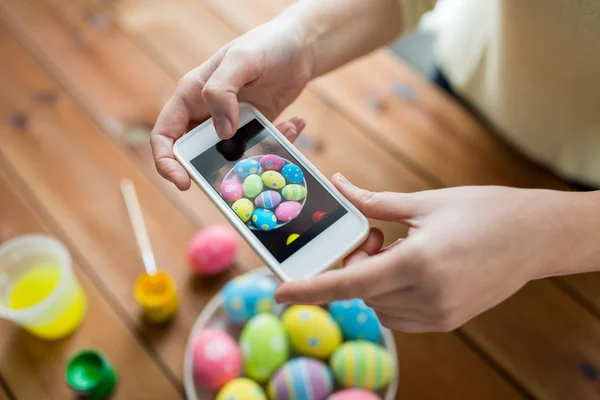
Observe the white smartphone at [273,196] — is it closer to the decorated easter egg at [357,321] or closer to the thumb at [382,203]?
the thumb at [382,203]

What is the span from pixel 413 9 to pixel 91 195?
581 millimetres

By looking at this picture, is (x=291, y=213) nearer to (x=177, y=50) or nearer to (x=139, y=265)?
(x=139, y=265)

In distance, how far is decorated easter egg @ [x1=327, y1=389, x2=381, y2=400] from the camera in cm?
66

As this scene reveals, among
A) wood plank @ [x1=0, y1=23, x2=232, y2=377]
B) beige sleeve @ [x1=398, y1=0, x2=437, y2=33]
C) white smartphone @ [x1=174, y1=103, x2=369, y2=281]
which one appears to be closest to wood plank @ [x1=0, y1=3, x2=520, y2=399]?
wood plank @ [x1=0, y1=23, x2=232, y2=377]

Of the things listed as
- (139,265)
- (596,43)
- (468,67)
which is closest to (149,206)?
(139,265)

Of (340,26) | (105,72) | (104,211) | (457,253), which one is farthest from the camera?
(105,72)

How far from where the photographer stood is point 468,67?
803 millimetres

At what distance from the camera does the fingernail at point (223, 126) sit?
21.3 inches

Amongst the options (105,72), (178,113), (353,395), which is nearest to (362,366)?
(353,395)

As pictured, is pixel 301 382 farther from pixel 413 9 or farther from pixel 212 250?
pixel 413 9

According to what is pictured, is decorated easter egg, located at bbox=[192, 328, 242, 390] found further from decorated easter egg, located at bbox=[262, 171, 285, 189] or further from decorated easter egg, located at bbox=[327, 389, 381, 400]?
decorated easter egg, located at bbox=[262, 171, 285, 189]

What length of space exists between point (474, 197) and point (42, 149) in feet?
2.51

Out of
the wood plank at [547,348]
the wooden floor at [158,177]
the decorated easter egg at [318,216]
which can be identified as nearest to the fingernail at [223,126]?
the decorated easter egg at [318,216]

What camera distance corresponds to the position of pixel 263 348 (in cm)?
70
